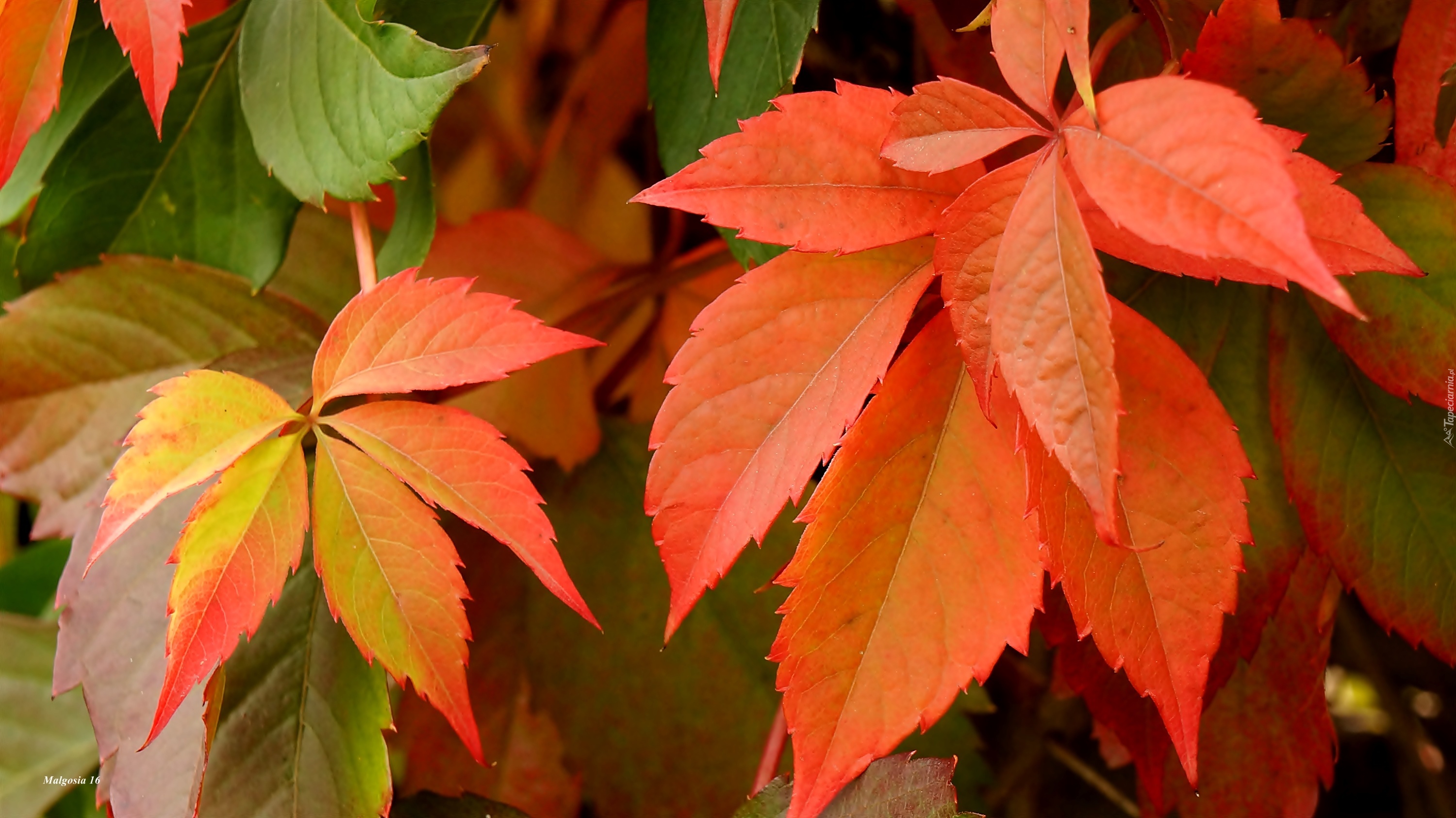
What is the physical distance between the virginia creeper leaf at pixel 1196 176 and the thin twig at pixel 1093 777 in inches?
18.1

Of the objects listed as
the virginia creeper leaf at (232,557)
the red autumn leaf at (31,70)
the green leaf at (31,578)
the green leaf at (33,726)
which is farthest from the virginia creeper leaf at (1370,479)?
the green leaf at (31,578)

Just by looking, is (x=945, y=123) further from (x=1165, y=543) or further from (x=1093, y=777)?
(x=1093, y=777)

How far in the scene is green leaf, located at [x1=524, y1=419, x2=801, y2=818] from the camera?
505 millimetres

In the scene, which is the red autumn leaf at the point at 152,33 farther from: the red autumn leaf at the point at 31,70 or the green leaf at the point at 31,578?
the green leaf at the point at 31,578

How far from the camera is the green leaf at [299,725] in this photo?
38 cm

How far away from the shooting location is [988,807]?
0.57 m

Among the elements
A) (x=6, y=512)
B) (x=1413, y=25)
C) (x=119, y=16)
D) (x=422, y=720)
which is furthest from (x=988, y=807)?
(x=6, y=512)

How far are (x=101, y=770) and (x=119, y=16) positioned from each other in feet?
1.00

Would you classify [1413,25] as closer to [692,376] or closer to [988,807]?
[692,376]

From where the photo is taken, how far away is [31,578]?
0.66 metres

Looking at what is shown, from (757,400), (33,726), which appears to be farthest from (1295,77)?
(33,726)

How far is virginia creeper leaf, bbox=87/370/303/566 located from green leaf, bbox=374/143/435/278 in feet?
0.39

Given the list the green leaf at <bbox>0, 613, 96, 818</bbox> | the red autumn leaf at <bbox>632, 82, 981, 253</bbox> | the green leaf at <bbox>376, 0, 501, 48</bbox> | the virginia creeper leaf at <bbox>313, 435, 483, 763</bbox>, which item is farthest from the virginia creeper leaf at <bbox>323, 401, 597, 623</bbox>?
the green leaf at <bbox>0, 613, 96, 818</bbox>

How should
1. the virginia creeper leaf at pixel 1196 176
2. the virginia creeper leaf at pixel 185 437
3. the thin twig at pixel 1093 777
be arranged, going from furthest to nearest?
the thin twig at pixel 1093 777 → the virginia creeper leaf at pixel 185 437 → the virginia creeper leaf at pixel 1196 176
